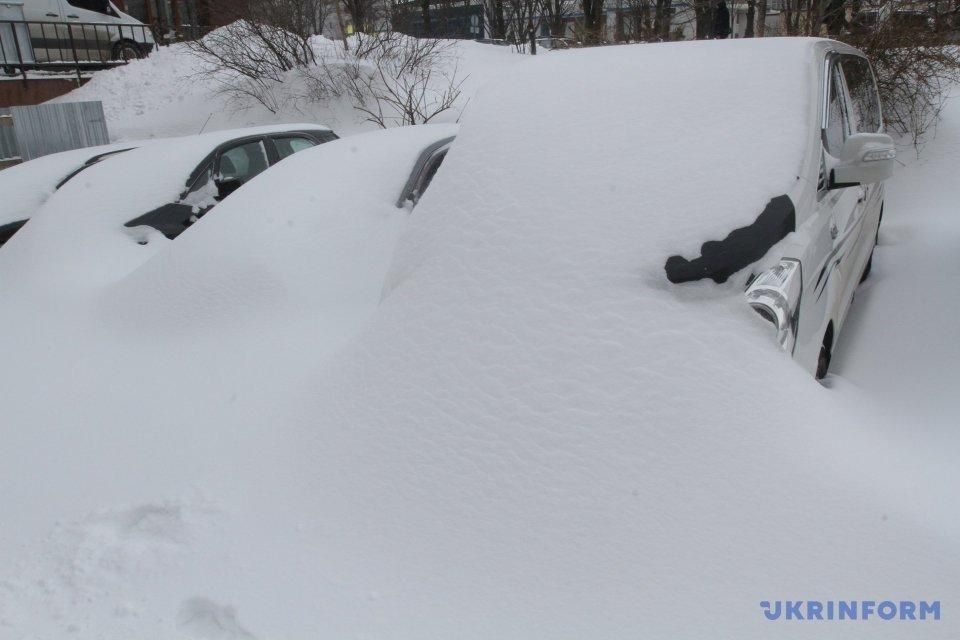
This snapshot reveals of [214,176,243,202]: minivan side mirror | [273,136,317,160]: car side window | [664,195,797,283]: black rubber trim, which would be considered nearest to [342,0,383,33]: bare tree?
[273,136,317,160]: car side window

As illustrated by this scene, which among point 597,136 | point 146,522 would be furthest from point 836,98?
point 146,522

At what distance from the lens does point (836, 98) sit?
3.43 meters

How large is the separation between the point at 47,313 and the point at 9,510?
186 centimetres

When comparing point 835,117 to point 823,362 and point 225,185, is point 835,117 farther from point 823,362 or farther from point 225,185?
point 225,185

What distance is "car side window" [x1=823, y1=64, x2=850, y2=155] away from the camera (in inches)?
122

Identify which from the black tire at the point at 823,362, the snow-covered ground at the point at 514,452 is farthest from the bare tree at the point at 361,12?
the black tire at the point at 823,362

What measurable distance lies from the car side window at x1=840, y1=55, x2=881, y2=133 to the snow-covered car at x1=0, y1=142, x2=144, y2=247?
6503mm

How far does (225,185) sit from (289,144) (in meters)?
1.02

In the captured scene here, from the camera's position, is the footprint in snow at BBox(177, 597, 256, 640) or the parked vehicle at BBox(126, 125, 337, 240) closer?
the footprint in snow at BBox(177, 597, 256, 640)

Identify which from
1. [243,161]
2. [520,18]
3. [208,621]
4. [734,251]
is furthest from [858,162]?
[520,18]

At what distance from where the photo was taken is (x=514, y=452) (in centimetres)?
212

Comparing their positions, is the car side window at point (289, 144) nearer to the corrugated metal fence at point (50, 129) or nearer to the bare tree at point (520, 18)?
the corrugated metal fence at point (50, 129)

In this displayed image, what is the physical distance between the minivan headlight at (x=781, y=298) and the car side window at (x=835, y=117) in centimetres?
87

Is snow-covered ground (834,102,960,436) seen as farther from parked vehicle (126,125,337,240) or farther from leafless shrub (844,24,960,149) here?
parked vehicle (126,125,337,240)
